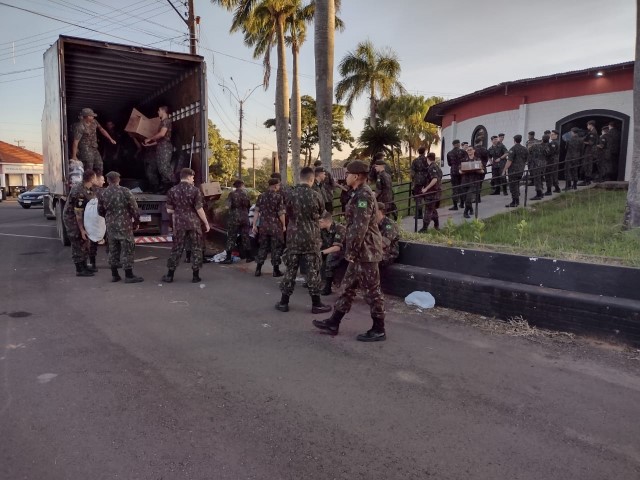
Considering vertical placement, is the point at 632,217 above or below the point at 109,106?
below

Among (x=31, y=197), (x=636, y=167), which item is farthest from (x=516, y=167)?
(x=31, y=197)

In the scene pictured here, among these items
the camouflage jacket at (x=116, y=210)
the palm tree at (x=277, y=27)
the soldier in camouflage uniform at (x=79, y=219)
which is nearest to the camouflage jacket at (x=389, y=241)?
the camouflage jacket at (x=116, y=210)

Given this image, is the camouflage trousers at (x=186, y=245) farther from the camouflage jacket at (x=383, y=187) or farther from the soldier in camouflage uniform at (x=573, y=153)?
the soldier in camouflage uniform at (x=573, y=153)

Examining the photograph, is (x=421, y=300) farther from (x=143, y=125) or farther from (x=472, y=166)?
(x=143, y=125)

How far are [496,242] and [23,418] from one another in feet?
19.2

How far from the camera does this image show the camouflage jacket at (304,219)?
5.88 metres

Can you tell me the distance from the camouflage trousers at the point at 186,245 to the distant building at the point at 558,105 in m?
12.8

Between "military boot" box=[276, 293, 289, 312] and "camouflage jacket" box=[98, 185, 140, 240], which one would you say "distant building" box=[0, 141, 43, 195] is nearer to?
"camouflage jacket" box=[98, 185, 140, 240]

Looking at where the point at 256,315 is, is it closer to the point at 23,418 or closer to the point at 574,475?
the point at 23,418

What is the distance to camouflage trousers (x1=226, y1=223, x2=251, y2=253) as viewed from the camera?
938 cm

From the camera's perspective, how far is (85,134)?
1000cm

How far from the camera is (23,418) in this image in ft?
10.3

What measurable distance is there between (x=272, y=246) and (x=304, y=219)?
228 centimetres

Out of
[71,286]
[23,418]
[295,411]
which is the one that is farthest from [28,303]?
[295,411]
